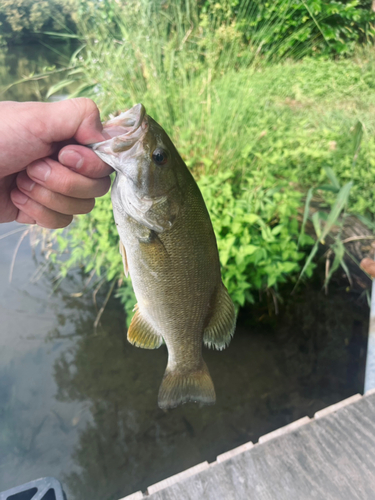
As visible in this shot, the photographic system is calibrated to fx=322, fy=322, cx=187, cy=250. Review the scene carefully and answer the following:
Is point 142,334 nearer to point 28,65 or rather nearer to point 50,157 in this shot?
point 50,157

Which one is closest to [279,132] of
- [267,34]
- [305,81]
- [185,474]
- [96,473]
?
[267,34]

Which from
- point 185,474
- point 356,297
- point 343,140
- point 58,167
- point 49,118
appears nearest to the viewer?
point 49,118

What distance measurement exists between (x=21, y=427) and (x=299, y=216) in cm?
302

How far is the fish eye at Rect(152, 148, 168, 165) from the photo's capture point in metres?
0.96

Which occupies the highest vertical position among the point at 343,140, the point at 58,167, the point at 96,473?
the point at 58,167

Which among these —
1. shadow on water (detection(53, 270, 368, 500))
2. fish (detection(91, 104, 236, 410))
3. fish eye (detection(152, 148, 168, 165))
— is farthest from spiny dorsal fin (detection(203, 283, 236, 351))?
shadow on water (detection(53, 270, 368, 500))

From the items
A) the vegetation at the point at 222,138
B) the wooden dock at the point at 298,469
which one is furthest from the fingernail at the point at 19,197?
the wooden dock at the point at 298,469

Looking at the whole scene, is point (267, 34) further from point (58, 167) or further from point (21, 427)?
point (21, 427)

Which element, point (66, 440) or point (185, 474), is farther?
point (66, 440)

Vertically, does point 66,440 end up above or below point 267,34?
below

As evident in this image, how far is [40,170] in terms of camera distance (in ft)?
3.59

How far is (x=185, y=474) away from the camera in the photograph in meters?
1.38

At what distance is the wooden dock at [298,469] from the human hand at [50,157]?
1.22 metres

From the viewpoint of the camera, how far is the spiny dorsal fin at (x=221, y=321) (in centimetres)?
114
